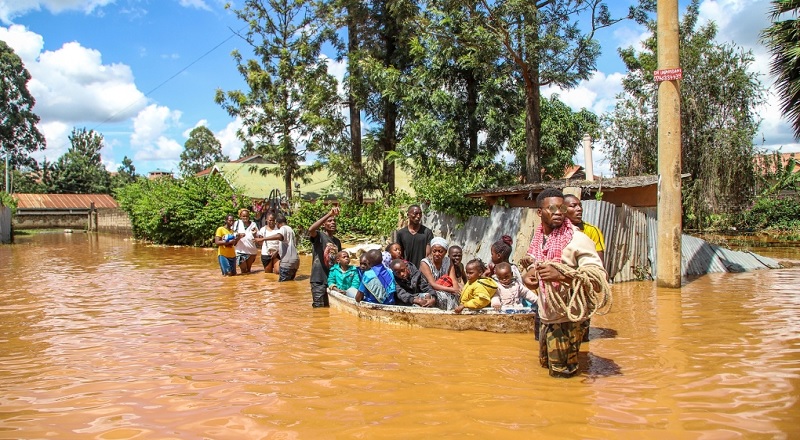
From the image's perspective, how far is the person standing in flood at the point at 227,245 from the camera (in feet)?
44.3

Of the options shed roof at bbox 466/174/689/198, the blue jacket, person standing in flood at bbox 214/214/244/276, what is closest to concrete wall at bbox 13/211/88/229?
person standing in flood at bbox 214/214/244/276

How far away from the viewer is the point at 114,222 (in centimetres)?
3978

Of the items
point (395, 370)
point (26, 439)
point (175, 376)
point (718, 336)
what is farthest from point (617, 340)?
point (26, 439)

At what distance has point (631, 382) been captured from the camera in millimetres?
5133

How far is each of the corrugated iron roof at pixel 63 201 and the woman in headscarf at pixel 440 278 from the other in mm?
44998

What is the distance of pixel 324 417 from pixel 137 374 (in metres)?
2.41

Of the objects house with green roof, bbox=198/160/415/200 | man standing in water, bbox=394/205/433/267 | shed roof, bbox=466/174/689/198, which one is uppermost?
house with green roof, bbox=198/160/415/200

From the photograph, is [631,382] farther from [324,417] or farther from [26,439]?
[26,439]

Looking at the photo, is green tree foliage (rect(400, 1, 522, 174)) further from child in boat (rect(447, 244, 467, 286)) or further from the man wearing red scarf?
the man wearing red scarf

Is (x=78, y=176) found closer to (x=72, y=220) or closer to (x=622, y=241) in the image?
(x=72, y=220)

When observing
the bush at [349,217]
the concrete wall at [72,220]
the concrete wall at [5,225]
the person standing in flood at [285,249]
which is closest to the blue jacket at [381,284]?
the person standing in flood at [285,249]

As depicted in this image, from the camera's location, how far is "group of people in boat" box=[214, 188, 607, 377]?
4.78 meters

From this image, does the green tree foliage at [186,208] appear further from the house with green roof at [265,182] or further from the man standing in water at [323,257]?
the man standing in water at [323,257]

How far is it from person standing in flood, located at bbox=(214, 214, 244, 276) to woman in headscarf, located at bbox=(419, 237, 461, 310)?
22.0ft
